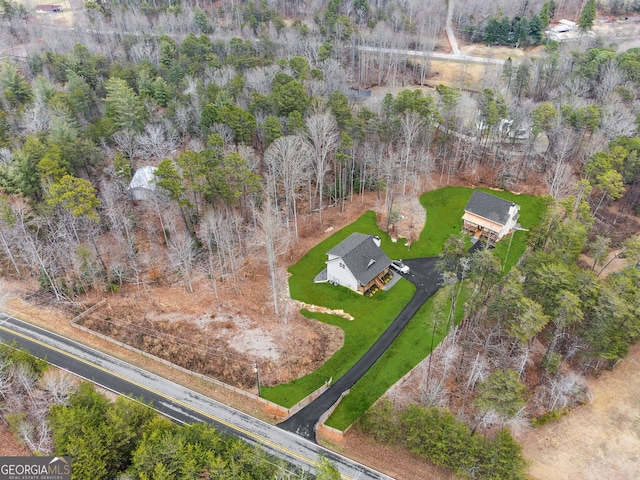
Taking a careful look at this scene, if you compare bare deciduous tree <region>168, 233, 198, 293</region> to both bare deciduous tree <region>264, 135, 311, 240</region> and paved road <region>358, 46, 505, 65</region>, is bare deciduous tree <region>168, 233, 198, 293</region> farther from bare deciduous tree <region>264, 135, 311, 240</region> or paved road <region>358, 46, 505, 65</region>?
paved road <region>358, 46, 505, 65</region>

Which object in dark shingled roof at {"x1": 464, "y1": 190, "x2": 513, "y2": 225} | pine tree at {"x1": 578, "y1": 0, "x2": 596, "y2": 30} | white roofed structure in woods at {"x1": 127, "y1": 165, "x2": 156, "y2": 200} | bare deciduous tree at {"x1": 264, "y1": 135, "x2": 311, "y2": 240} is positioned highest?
pine tree at {"x1": 578, "y1": 0, "x2": 596, "y2": 30}

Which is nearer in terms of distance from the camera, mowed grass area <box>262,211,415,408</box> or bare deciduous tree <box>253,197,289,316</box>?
mowed grass area <box>262,211,415,408</box>

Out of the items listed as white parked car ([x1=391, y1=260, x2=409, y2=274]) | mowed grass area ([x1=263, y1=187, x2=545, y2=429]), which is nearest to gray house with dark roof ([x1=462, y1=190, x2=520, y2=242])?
mowed grass area ([x1=263, y1=187, x2=545, y2=429])

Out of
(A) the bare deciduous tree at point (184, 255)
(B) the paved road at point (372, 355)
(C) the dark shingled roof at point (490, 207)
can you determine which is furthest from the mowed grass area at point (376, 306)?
(A) the bare deciduous tree at point (184, 255)

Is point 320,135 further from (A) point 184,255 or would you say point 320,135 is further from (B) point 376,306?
(B) point 376,306

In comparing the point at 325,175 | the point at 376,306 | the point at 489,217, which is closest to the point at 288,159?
the point at 325,175

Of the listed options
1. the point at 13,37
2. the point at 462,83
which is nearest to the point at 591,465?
the point at 462,83
